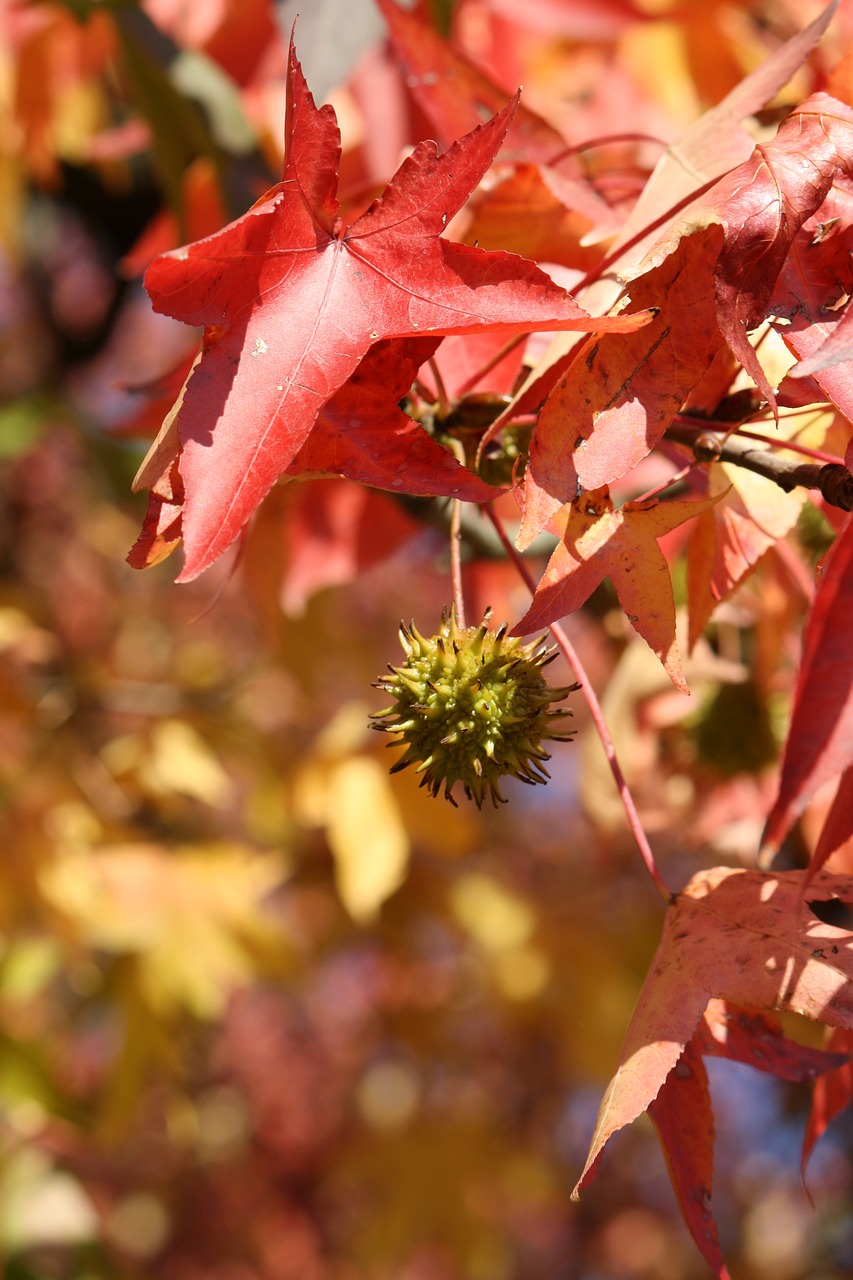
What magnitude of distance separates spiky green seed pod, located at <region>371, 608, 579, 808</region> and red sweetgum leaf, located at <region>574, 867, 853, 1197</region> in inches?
4.9

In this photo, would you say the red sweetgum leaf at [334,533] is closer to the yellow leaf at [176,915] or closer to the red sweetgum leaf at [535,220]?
the red sweetgum leaf at [535,220]

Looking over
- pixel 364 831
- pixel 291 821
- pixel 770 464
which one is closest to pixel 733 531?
pixel 770 464

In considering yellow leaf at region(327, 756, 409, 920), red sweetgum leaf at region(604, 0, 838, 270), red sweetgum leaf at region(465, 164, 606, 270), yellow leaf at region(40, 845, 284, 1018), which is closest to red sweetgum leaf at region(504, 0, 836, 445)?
red sweetgum leaf at region(604, 0, 838, 270)

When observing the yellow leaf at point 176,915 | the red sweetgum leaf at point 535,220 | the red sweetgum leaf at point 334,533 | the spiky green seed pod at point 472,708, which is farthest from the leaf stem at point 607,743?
the yellow leaf at point 176,915

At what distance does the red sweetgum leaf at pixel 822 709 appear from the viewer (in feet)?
1.33

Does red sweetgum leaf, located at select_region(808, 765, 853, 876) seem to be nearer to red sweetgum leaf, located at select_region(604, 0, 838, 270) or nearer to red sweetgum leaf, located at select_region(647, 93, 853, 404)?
red sweetgum leaf, located at select_region(647, 93, 853, 404)

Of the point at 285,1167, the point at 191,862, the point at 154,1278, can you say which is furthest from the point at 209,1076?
the point at 191,862

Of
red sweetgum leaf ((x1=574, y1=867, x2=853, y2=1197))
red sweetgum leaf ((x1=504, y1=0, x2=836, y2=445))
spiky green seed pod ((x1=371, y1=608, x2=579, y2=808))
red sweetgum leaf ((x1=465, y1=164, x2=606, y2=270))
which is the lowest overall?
red sweetgum leaf ((x1=574, y1=867, x2=853, y2=1197))

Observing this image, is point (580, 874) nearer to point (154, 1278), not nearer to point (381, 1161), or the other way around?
point (381, 1161)

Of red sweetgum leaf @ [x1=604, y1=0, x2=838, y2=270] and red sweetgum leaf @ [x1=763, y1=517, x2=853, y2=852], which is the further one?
red sweetgum leaf @ [x1=604, y1=0, x2=838, y2=270]

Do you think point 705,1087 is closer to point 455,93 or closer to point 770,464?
point 770,464

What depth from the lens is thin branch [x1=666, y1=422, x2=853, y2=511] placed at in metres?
0.56

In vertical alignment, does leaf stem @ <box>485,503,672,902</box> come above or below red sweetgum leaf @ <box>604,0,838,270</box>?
below

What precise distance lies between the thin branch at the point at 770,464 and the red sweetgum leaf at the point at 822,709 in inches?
5.9
